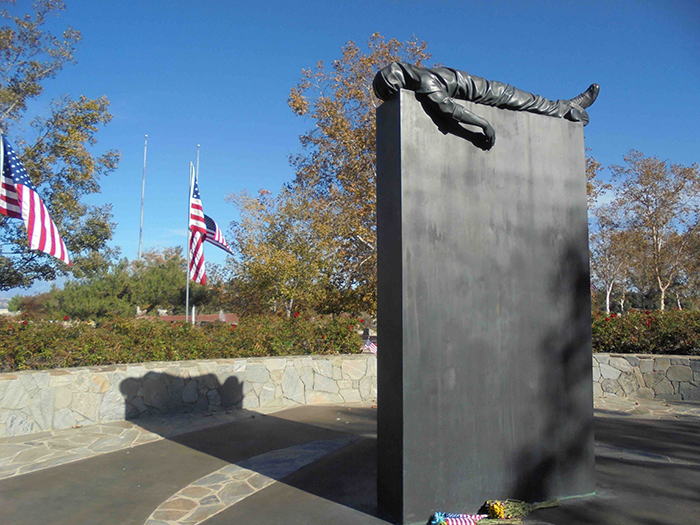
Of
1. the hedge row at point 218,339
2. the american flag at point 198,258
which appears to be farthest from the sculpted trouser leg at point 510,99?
the american flag at point 198,258

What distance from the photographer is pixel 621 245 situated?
28.8 m

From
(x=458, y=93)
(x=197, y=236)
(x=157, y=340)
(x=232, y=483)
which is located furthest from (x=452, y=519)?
(x=197, y=236)

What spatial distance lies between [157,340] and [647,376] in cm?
876

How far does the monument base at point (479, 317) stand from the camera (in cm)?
343

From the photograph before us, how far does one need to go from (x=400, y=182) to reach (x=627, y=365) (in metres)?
7.64

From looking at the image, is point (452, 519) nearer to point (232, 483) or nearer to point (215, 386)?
point (232, 483)

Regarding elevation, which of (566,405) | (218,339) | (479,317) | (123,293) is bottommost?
(566,405)

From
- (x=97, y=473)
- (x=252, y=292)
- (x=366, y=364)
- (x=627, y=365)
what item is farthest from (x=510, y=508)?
(x=252, y=292)

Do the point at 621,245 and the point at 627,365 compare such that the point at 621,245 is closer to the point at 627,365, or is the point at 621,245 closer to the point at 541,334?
the point at 627,365

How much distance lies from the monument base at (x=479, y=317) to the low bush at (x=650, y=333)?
6.49 meters

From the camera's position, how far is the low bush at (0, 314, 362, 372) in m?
6.98

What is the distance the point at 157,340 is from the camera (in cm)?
809

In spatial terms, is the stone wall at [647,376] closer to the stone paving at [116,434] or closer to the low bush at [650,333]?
the stone paving at [116,434]

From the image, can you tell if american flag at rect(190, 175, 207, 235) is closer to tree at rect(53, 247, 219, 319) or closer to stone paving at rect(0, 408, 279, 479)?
stone paving at rect(0, 408, 279, 479)
